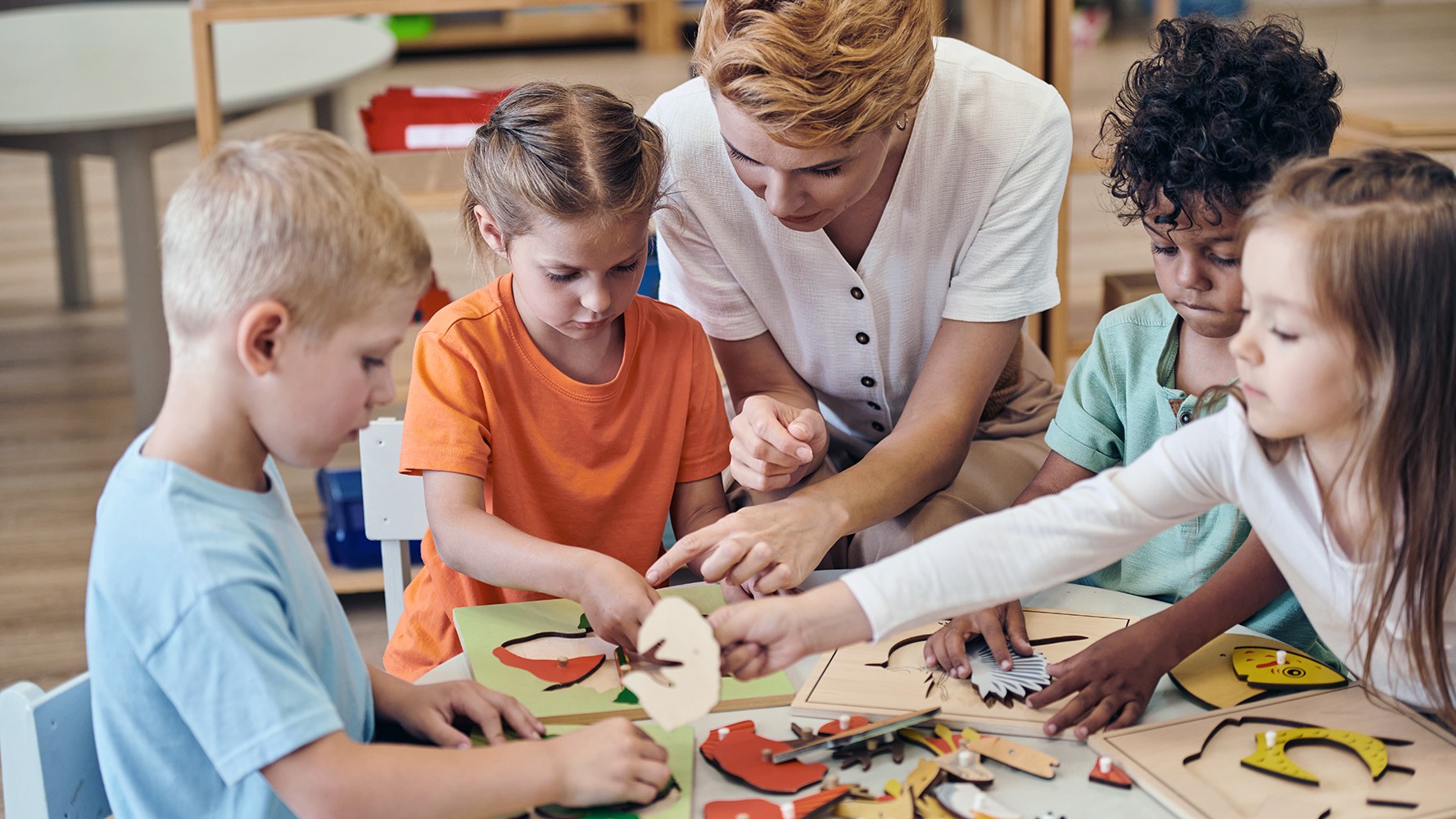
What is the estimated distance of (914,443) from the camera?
55.4 inches

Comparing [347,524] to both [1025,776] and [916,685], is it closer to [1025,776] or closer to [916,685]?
[916,685]

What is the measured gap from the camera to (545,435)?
1347 millimetres

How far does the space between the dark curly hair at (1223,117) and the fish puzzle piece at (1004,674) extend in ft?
1.37

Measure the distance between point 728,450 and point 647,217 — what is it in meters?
0.27

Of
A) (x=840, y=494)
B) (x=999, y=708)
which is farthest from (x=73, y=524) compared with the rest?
(x=999, y=708)

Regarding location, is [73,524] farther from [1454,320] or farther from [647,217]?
[1454,320]

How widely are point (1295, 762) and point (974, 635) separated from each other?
0.27 m

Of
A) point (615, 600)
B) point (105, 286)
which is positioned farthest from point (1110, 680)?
point (105, 286)

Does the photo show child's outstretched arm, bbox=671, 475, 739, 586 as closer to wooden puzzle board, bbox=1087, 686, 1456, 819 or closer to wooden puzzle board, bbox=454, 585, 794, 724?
wooden puzzle board, bbox=454, 585, 794, 724

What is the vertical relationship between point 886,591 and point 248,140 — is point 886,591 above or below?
below

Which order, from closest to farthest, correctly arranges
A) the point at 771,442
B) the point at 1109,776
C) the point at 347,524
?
the point at 1109,776
the point at 771,442
the point at 347,524

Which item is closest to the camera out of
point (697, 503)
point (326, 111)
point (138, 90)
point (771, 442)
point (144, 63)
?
point (771, 442)

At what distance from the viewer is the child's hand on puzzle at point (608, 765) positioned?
88 centimetres

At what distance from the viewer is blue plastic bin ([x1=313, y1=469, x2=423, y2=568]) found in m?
2.35
